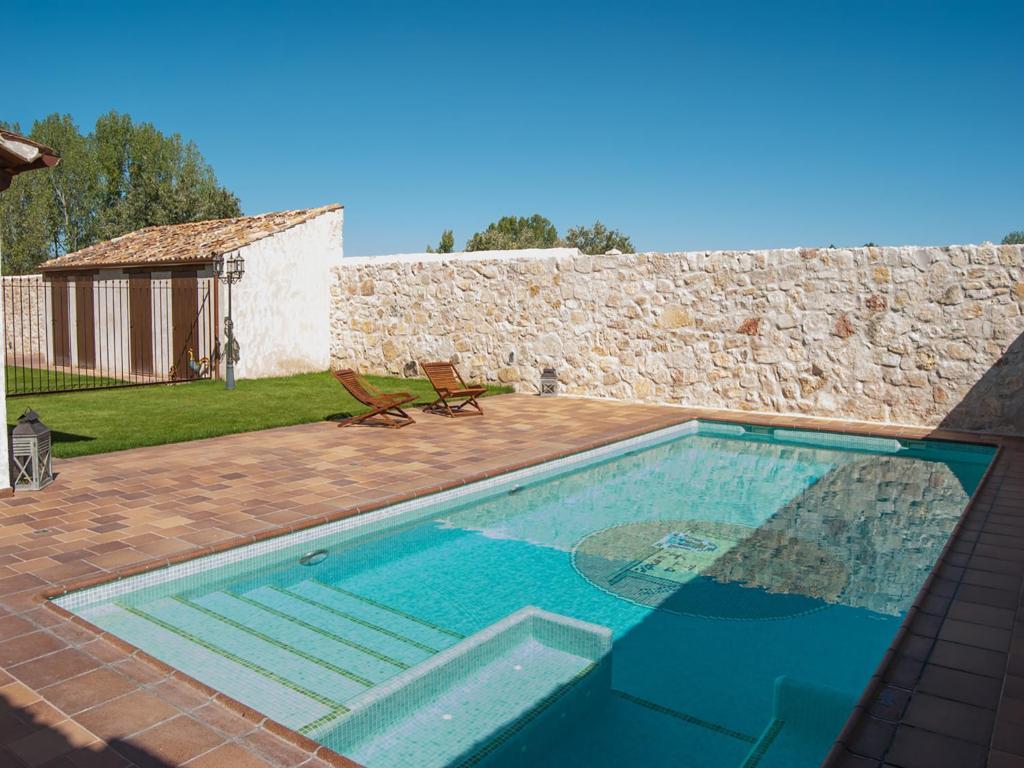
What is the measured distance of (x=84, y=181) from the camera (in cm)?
3731

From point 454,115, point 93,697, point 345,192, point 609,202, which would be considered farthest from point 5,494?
point 609,202

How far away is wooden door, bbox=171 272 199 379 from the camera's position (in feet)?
48.7

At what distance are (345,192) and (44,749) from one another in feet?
89.3

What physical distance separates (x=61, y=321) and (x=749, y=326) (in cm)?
1626

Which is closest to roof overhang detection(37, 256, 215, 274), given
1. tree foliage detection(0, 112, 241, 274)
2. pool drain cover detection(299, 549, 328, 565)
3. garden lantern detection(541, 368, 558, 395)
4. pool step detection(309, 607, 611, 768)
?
garden lantern detection(541, 368, 558, 395)

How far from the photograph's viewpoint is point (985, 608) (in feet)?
12.9

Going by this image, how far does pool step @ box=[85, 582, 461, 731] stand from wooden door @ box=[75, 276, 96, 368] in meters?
15.2

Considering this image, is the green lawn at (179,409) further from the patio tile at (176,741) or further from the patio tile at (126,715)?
the patio tile at (176,741)

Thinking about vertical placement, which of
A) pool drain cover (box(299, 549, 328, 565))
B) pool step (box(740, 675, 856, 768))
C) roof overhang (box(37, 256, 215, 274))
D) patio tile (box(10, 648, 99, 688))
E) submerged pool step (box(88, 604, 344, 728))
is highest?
roof overhang (box(37, 256, 215, 274))

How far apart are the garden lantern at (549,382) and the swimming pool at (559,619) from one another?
5.84 meters

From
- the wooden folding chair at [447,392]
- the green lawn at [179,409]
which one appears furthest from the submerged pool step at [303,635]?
the wooden folding chair at [447,392]

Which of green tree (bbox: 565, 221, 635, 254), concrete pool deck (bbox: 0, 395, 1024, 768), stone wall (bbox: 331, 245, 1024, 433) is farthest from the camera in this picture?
green tree (bbox: 565, 221, 635, 254)

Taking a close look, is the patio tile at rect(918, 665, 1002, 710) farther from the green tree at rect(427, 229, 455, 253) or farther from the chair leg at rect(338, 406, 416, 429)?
the green tree at rect(427, 229, 455, 253)

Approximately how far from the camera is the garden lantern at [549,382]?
42.7 ft
